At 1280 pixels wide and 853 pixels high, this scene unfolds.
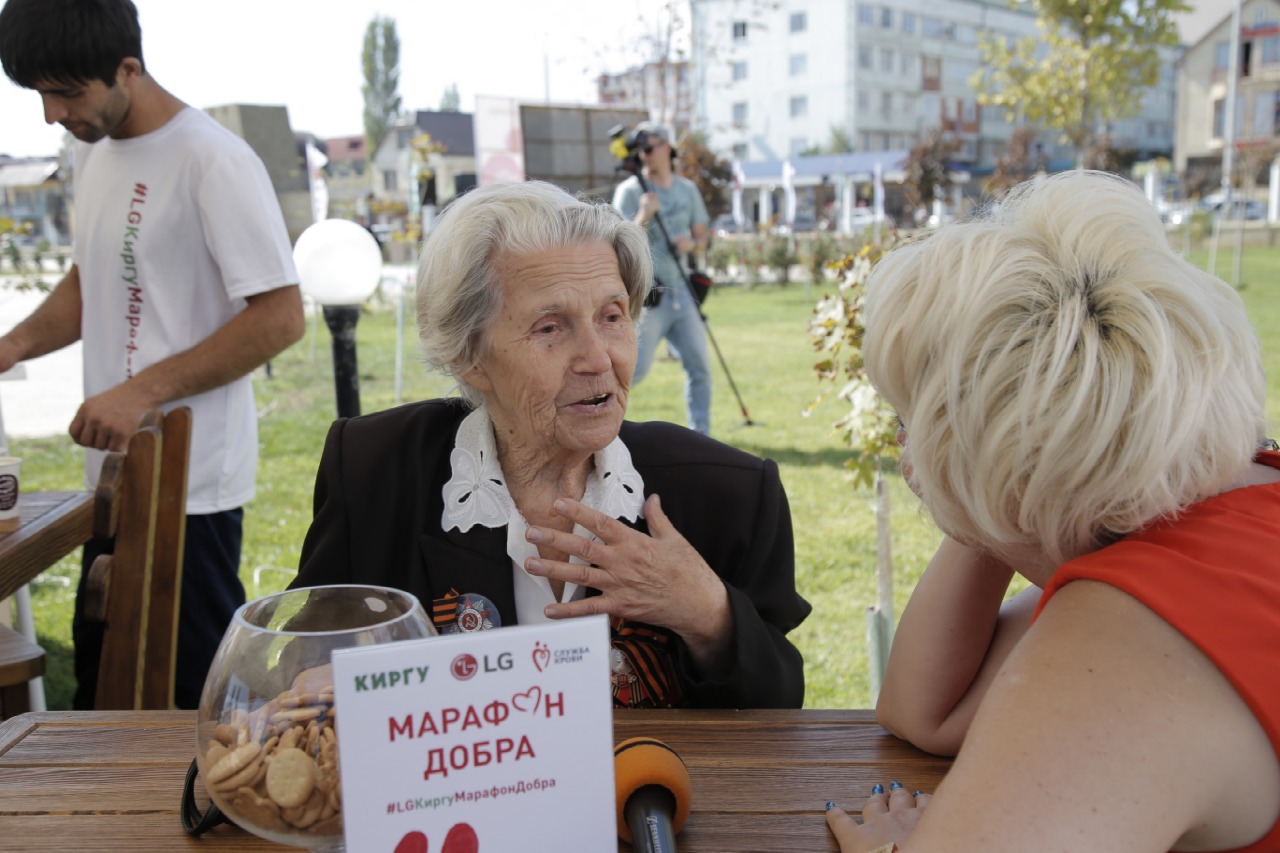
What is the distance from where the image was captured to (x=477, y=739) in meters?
0.84

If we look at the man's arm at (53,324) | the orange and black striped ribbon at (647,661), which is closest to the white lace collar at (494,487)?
the orange and black striped ribbon at (647,661)

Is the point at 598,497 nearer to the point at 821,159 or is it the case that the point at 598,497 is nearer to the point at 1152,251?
the point at 1152,251

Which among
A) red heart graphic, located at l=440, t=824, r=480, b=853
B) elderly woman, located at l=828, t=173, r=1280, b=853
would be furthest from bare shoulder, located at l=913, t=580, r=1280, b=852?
red heart graphic, located at l=440, t=824, r=480, b=853

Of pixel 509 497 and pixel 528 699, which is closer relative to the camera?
pixel 528 699

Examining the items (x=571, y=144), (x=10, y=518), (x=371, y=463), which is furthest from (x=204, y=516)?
(x=571, y=144)

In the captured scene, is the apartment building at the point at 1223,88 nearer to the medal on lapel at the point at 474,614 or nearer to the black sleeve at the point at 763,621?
the black sleeve at the point at 763,621

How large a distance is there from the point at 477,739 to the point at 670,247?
21.1 ft

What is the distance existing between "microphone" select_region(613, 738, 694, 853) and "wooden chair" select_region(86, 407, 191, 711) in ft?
3.71

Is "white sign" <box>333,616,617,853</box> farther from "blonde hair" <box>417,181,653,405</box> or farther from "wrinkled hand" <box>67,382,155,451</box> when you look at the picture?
"wrinkled hand" <box>67,382,155,451</box>

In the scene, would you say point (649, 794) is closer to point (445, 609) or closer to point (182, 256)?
point (445, 609)

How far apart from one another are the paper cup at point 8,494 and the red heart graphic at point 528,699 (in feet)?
6.82

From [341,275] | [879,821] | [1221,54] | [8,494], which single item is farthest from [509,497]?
[1221,54]

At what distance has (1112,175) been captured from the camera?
3.86 ft

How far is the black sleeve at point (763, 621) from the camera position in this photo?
1.51 m
